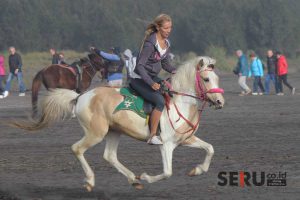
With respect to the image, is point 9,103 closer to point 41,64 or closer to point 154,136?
point 154,136

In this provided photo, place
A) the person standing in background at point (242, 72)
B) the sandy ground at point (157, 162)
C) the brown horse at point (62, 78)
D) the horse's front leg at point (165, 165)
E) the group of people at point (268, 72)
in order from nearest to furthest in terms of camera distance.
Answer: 1. the horse's front leg at point (165, 165)
2. the sandy ground at point (157, 162)
3. the brown horse at point (62, 78)
4. the person standing in background at point (242, 72)
5. the group of people at point (268, 72)

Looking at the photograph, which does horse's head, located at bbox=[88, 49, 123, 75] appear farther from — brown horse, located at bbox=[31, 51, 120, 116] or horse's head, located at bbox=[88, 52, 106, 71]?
brown horse, located at bbox=[31, 51, 120, 116]

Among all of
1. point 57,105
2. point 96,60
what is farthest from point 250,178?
point 96,60

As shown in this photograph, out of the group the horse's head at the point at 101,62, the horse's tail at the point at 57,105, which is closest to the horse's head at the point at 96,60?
the horse's head at the point at 101,62

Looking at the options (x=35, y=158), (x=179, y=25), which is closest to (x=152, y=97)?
(x=35, y=158)

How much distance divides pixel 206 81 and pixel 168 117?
0.65m

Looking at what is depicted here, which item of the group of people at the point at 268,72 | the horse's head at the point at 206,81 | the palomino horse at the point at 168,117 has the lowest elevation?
the group of people at the point at 268,72

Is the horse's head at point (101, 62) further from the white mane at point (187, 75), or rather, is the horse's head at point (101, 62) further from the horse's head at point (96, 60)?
the white mane at point (187, 75)

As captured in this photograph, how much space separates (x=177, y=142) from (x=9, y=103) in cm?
2210

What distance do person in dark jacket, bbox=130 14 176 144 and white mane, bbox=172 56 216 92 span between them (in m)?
0.26

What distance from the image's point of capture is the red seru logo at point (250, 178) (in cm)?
1264

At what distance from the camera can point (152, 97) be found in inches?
493

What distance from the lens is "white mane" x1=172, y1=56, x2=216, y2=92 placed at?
12484 mm

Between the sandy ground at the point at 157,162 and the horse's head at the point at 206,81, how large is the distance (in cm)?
114
